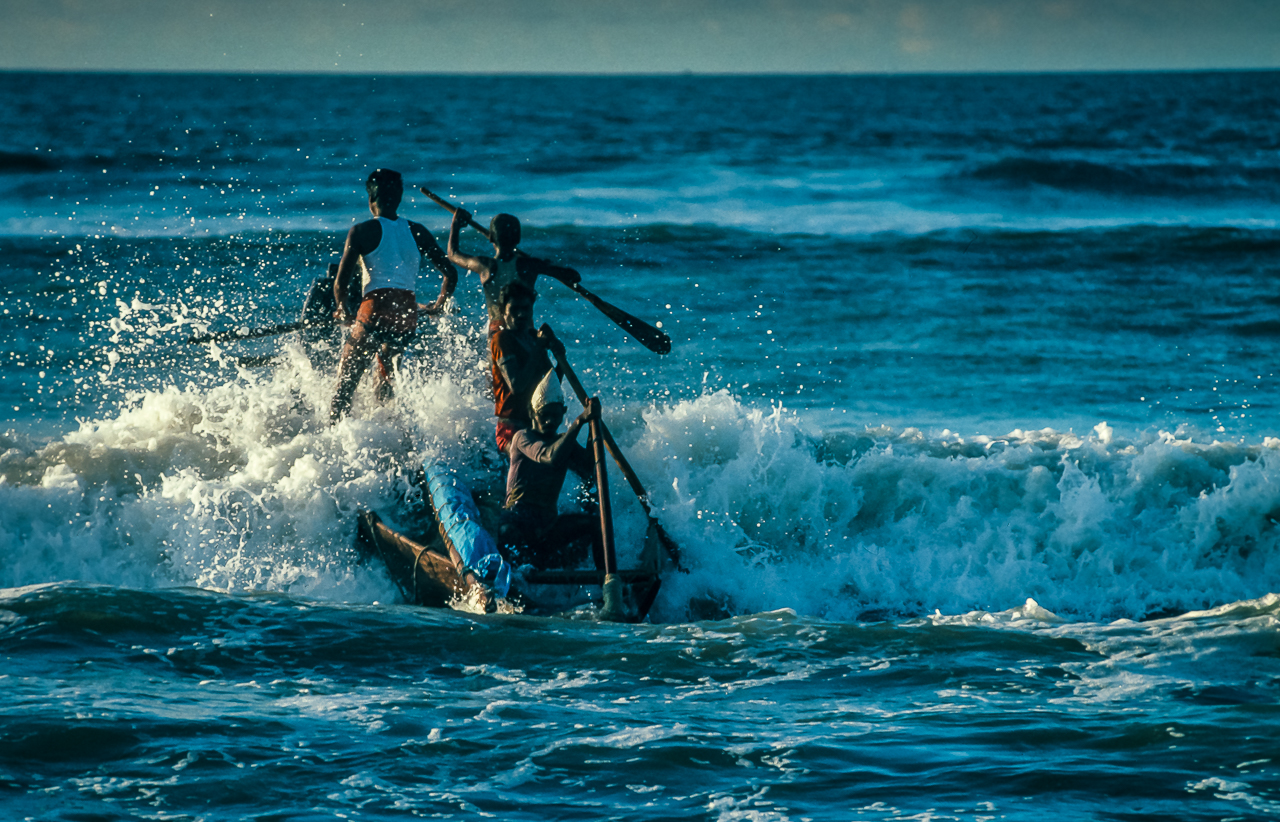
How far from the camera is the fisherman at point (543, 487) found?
7.42 meters

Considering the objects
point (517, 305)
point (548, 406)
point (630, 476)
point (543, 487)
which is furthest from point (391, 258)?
point (630, 476)

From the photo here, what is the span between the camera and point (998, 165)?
32438 mm

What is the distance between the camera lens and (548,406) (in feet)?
24.7

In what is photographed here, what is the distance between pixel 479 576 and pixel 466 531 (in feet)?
1.06

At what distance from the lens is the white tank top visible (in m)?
8.67

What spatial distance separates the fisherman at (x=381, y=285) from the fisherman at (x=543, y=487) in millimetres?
1663

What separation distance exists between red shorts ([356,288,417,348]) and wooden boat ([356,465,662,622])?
3.97 feet

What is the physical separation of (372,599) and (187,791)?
11.5ft

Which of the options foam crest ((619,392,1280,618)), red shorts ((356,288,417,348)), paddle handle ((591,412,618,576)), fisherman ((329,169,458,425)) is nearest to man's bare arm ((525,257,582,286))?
fisherman ((329,169,458,425))

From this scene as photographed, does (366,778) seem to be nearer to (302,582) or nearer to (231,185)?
(302,582)

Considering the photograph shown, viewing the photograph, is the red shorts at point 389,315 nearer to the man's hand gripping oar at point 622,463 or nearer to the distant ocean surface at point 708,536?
the distant ocean surface at point 708,536

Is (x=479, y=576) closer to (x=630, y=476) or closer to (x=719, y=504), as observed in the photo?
(x=630, y=476)

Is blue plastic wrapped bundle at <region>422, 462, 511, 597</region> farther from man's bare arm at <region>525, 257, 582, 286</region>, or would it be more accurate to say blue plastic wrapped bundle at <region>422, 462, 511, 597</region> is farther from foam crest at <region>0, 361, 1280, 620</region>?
man's bare arm at <region>525, 257, 582, 286</region>

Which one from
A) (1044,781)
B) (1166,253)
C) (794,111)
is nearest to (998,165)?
(1166,253)
